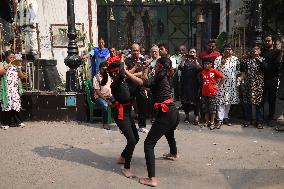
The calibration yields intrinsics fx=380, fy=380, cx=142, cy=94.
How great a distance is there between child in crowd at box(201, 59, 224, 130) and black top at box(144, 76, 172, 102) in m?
3.41

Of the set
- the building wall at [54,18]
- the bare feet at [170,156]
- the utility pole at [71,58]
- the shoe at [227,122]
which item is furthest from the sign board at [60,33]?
the bare feet at [170,156]

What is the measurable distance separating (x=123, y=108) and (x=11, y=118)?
4736 millimetres

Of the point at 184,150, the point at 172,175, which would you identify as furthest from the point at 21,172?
the point at 184,150

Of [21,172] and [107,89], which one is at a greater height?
[107,89]

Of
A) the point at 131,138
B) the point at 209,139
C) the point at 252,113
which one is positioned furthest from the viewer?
the point at 252,113

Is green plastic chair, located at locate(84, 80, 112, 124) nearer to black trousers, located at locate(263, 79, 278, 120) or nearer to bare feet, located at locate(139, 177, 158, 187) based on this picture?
black trousers, located at locate(263, 79, 278, 120)

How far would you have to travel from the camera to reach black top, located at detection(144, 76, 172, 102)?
5.84 meters

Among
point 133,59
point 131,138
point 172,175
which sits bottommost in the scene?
point 172,175

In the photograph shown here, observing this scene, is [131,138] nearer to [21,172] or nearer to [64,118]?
[21,172]

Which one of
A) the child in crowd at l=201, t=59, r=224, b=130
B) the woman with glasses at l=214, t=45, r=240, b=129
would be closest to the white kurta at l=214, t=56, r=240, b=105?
the woman with glasses at l=214, t=45, r=240, b=129

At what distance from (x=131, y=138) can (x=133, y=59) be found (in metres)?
2.81

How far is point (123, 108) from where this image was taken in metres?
6.07

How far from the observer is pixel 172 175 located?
5.96m

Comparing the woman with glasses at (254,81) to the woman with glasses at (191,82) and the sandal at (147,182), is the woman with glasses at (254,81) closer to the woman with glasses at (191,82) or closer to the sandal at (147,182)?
the woman with glasses at (191,82)
